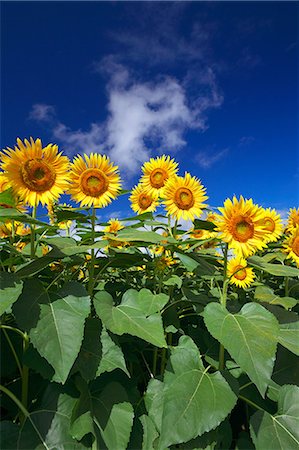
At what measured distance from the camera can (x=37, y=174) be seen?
227 centimetres

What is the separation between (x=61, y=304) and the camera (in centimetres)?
192

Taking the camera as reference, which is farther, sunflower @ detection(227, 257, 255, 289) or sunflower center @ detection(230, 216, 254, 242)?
sunflower @ detection(227, 257, 255, 289)

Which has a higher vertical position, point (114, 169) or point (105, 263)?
point (114, 169)

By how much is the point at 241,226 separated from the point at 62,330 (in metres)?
1.27

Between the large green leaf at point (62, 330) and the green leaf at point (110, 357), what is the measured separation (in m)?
0.20

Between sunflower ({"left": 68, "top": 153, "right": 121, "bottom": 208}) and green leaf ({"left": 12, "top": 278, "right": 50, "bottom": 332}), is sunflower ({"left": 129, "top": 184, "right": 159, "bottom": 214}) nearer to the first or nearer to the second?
sunflower ({"left": 68, "top": 153, "right": 121, "bottom": 208})

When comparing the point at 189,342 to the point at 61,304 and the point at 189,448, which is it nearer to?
the point at 189,448

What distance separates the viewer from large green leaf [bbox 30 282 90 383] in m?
1.68

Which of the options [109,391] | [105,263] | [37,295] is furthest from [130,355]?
[37,295]

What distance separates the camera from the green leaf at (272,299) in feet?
8.89

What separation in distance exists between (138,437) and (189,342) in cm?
55

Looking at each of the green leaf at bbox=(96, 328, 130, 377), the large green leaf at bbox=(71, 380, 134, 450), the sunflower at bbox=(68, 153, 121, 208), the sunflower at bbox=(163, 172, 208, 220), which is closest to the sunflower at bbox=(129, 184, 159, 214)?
the sunflower at bbox=(163, 172, 208, 220)

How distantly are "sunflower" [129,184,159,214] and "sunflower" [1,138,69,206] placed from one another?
115cm

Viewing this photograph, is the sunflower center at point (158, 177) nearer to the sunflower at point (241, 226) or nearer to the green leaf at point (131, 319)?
the sunflower at point (241, 226)
